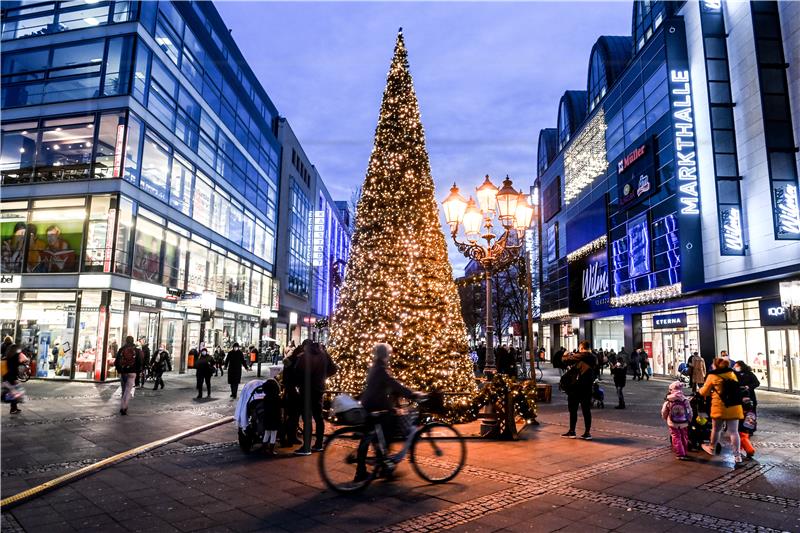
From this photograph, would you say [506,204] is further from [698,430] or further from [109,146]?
[109,146]

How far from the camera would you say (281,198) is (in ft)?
159

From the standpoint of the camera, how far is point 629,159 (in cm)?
3422

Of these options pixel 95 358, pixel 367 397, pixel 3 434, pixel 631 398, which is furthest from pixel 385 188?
pixel 95 358

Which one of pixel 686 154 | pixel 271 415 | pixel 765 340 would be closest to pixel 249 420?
pixel 271 415

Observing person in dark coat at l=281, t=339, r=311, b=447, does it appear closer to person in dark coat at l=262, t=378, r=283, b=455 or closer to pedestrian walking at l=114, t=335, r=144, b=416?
person in dark coat at l=262, t=378, r=283, b=455

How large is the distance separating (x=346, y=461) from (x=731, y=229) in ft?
79.7

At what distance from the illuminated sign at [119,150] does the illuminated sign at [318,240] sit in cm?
4064

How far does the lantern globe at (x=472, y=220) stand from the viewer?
11883mm

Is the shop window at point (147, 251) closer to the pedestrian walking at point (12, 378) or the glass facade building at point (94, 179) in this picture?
the glass facade building at point (94, 179)

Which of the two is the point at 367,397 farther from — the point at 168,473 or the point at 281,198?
the point at 281,198

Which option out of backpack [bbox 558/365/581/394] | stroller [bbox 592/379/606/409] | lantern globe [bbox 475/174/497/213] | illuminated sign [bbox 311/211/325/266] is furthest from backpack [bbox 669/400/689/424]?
illuminated sign [bbox 311/211/325/266]

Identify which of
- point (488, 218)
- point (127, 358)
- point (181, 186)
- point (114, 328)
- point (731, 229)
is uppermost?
point (181, 186)

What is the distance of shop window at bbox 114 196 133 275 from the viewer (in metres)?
21.8

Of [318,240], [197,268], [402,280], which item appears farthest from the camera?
[318,240]
